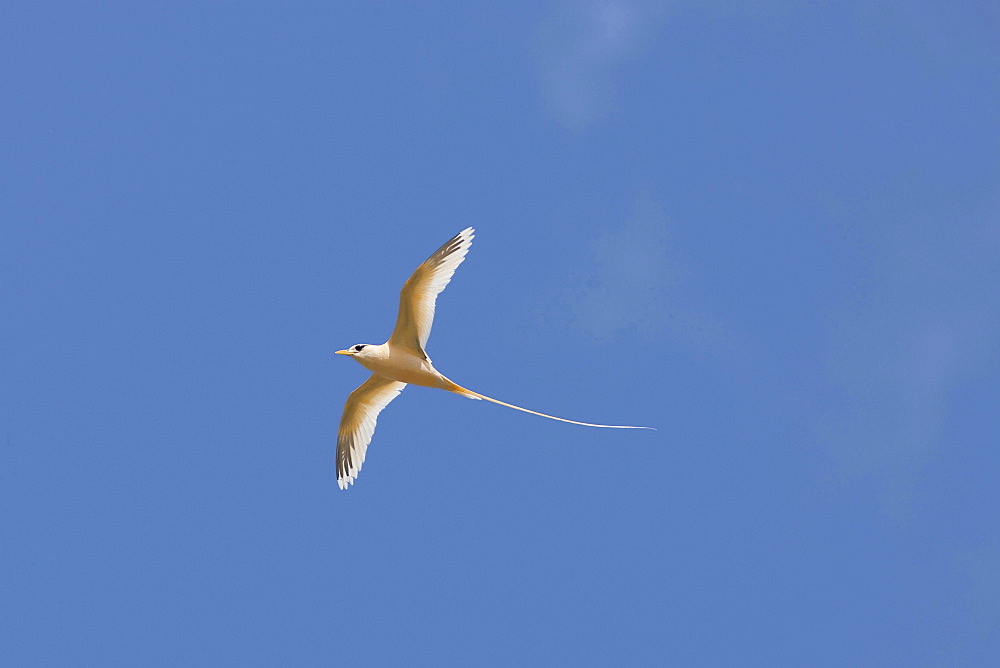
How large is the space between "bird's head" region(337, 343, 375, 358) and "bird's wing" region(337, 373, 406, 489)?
139 cm

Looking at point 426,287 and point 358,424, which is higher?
point 426,287

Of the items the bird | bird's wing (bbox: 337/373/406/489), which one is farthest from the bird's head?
bird's wing (bbox: 337/373/406/489)

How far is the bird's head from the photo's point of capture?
47.5ft

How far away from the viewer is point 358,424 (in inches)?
645

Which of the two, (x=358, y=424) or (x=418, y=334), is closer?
(x=418, y=334)

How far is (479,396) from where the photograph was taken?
1423 cm

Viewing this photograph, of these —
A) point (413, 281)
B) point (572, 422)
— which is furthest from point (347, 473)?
point (572, 422)

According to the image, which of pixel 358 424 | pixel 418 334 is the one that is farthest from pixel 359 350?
pixel 358 424

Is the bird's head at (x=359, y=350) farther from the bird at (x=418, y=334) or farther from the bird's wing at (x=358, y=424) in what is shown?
the bird's wing at (x=358, y=424)

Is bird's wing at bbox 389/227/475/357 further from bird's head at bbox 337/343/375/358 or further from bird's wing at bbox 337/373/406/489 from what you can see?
bird's wing at bbox 337/373/406/489

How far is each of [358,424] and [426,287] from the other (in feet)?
11.2

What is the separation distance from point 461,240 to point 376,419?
3787mm

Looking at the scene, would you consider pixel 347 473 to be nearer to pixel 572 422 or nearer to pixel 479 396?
pixel 479 396

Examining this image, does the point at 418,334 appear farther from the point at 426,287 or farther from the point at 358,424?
the point at 358,424
